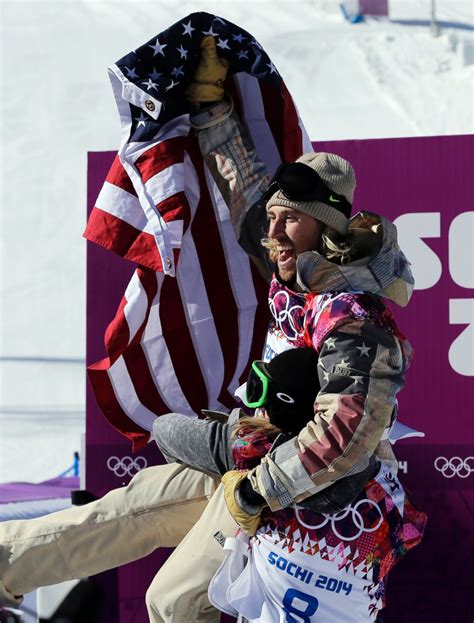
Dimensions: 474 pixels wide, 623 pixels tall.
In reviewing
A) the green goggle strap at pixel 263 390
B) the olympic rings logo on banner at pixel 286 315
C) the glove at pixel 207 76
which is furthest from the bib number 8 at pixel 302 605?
the glove at pixel 207 76

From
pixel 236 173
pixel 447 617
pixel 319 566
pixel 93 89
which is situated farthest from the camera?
pixel 93 89

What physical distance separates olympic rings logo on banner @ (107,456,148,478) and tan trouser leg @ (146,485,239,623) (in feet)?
3.29

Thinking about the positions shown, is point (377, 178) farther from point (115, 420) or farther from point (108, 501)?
point (108, 501)

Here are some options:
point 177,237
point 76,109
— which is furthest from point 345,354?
point 76,109

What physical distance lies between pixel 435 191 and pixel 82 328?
583 centimetres

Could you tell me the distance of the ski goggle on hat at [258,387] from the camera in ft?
8.63

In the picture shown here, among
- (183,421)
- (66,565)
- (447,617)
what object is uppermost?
(183,421)

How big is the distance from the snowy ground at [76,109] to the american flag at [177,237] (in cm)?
400

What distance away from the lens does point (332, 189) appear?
2777mm

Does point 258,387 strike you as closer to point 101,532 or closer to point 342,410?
point 342,410

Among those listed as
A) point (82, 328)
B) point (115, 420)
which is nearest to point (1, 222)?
point (82, 328)

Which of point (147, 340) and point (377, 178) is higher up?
point (377, 178)

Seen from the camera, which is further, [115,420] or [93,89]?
[93,89]

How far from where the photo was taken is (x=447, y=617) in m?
3.74
